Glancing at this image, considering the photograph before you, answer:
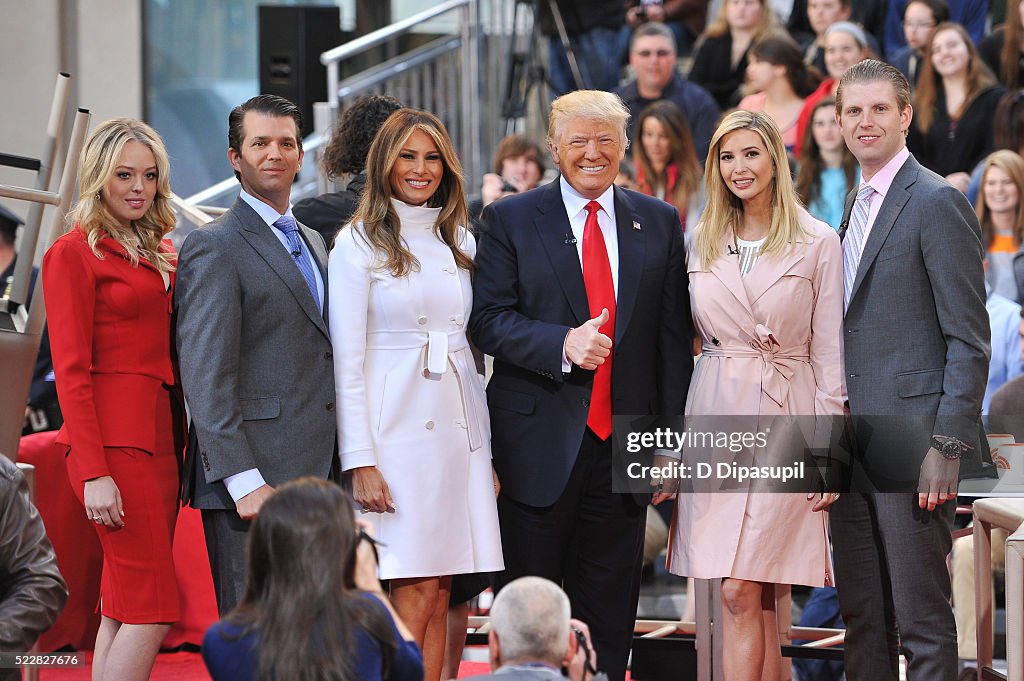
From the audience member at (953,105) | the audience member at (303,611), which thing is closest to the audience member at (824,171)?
the audience member at (953,105)

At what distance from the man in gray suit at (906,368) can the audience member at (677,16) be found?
4.71 metres

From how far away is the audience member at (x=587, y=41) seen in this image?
816 cm

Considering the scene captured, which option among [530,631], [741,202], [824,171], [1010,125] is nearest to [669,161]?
[824,171]

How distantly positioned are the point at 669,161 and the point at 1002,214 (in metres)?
1.63

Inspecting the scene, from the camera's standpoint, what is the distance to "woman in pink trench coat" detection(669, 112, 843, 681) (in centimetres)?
355

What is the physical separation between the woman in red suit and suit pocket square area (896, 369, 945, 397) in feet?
6.36

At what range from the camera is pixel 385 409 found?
11.5 feet

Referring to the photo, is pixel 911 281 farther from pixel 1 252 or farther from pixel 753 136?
pixel 1 252

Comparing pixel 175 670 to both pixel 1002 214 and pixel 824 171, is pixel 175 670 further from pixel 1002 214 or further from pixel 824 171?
pixel 1002 214

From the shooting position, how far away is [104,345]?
3.40 meters

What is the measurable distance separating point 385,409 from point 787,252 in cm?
116

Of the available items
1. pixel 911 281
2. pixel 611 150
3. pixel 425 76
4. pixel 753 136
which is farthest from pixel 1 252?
pixel 911 281

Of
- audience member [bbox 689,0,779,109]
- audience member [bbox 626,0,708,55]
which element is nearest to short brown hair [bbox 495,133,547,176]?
audience member [bbox 689,0,779,109]

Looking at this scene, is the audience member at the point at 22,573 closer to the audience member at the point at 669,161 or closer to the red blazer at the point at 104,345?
the red blazer at the point at 104,345
